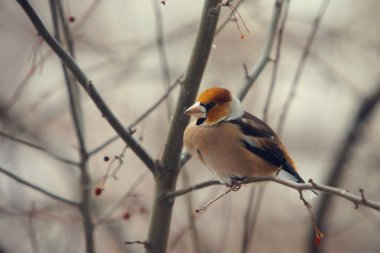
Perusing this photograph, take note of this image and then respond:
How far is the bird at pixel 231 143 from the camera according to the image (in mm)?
2988

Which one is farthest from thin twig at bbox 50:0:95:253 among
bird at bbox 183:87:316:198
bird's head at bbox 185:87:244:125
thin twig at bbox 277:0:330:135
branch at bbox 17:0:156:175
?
thin twig at bbox 277:0:330:135

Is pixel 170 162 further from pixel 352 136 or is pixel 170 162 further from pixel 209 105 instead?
pixel 352 136

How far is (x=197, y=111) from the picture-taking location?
278cm

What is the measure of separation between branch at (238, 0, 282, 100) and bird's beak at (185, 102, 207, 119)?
8.2 inches

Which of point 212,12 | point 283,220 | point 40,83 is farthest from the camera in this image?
point 40,83

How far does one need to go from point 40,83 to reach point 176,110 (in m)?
4.52

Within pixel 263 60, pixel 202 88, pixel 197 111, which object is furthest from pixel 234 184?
pixel 202 88

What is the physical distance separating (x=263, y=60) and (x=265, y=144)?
444 millimetres

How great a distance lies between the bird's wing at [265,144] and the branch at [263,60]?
192mm

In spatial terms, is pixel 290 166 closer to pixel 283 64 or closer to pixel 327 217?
pixel 327 217

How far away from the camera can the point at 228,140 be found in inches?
120

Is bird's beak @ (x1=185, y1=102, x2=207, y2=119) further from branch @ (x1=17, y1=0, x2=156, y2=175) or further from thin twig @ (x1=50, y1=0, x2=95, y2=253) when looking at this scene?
thin twig @ (x1=50, y1=0, x2=95, y2=253)

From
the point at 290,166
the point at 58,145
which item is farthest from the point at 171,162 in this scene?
the point at 58,145

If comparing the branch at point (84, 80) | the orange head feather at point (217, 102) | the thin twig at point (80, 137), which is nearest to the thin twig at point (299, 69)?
the orange head feather at point (217, 102)
